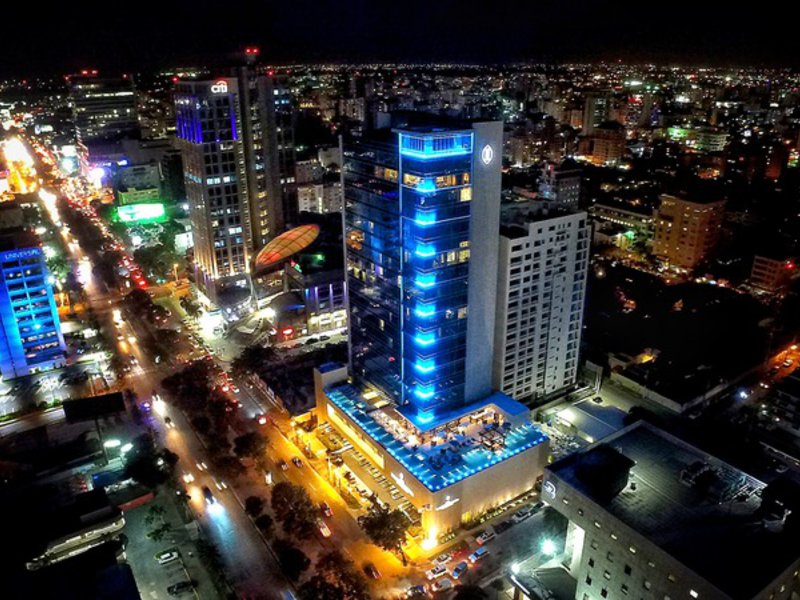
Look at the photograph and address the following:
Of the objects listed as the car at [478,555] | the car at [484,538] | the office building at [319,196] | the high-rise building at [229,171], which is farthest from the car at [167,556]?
the office building at [319,196]

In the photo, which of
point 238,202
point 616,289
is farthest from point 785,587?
point 238,202

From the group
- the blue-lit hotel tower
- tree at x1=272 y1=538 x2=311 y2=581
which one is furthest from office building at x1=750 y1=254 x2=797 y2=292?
tree at x1=272 y1=538 x2=311 y2=581

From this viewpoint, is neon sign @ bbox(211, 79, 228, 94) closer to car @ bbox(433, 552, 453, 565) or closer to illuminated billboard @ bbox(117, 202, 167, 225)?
illuminated billboard @ bbox(117, 202, 167, 225)

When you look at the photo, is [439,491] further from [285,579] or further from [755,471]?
[755,471]

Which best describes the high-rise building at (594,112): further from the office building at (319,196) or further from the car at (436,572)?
the car at (436,572)

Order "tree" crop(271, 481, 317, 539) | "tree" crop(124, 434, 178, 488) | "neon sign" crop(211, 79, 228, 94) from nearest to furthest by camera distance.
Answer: "tree" crop(271, 481, 317, 539) → "tree" crop(124, 434, 178, 488) → "neon sign" crop(211, 79, 228, 94)

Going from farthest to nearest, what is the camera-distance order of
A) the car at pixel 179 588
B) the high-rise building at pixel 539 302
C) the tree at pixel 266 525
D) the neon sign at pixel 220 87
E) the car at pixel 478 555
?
1. the neon sign at pixel 220 87
2. the high-rise building at pixel 539 302
3. the tree at pixel 266 525
4. the car at pixel 478 555
5. the car at pixel 179 588

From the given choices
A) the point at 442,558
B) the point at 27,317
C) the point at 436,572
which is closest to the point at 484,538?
the point at 442,558
